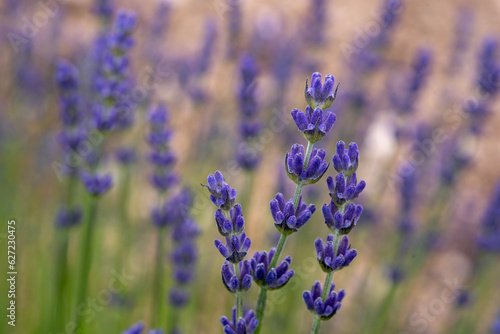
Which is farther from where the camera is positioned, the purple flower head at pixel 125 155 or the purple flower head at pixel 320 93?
the purple flower head at pixel 125 155

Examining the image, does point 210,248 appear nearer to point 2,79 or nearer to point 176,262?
point 176,262

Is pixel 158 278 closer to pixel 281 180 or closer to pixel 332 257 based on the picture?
pixel 281 180

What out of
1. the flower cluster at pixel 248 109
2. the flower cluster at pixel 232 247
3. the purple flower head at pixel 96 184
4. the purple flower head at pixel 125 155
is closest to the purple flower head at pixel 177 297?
the purple flower head at pixel 96 184

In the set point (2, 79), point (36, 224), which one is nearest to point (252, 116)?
point (36, 224)

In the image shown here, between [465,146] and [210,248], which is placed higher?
[465,146]

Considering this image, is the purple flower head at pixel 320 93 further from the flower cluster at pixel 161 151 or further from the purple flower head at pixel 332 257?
the flower cluster at pixel 161 151

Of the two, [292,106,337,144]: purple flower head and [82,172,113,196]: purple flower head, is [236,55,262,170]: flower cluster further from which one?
[292,106,337,144]: purple flower head

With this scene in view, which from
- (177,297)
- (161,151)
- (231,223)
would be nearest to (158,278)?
(177,297)
